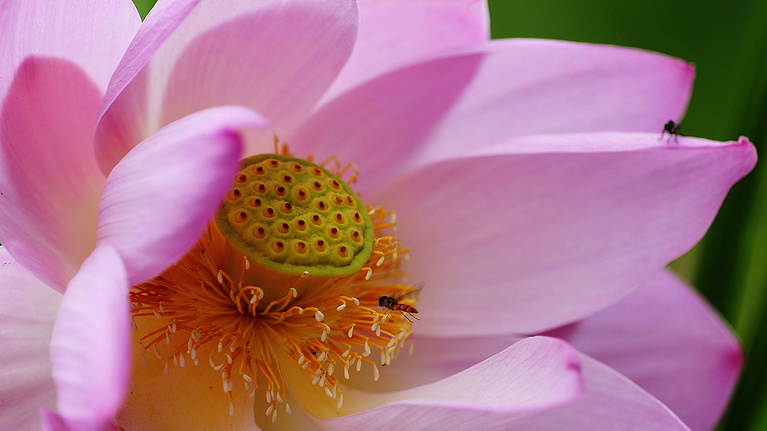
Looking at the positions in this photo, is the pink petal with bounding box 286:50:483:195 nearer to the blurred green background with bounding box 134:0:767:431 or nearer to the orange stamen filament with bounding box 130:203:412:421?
the orange stamen filament with bounding box 130:203:412:421

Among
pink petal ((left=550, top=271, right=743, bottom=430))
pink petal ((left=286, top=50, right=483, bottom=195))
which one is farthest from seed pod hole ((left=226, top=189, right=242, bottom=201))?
pink petal ((left=550, top=271, right=743, bottom=430))

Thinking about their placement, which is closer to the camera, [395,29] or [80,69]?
[80,69]

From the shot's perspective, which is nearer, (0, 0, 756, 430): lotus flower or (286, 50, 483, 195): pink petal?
(0, 0, 756, 430): lotus flower

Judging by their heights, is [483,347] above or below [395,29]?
below

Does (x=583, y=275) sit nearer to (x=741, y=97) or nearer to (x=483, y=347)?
(x=483, y=347)

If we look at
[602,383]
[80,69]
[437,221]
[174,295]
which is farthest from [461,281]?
[80,69]

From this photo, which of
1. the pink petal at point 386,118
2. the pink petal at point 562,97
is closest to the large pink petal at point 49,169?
the pink petal at point 386,118
